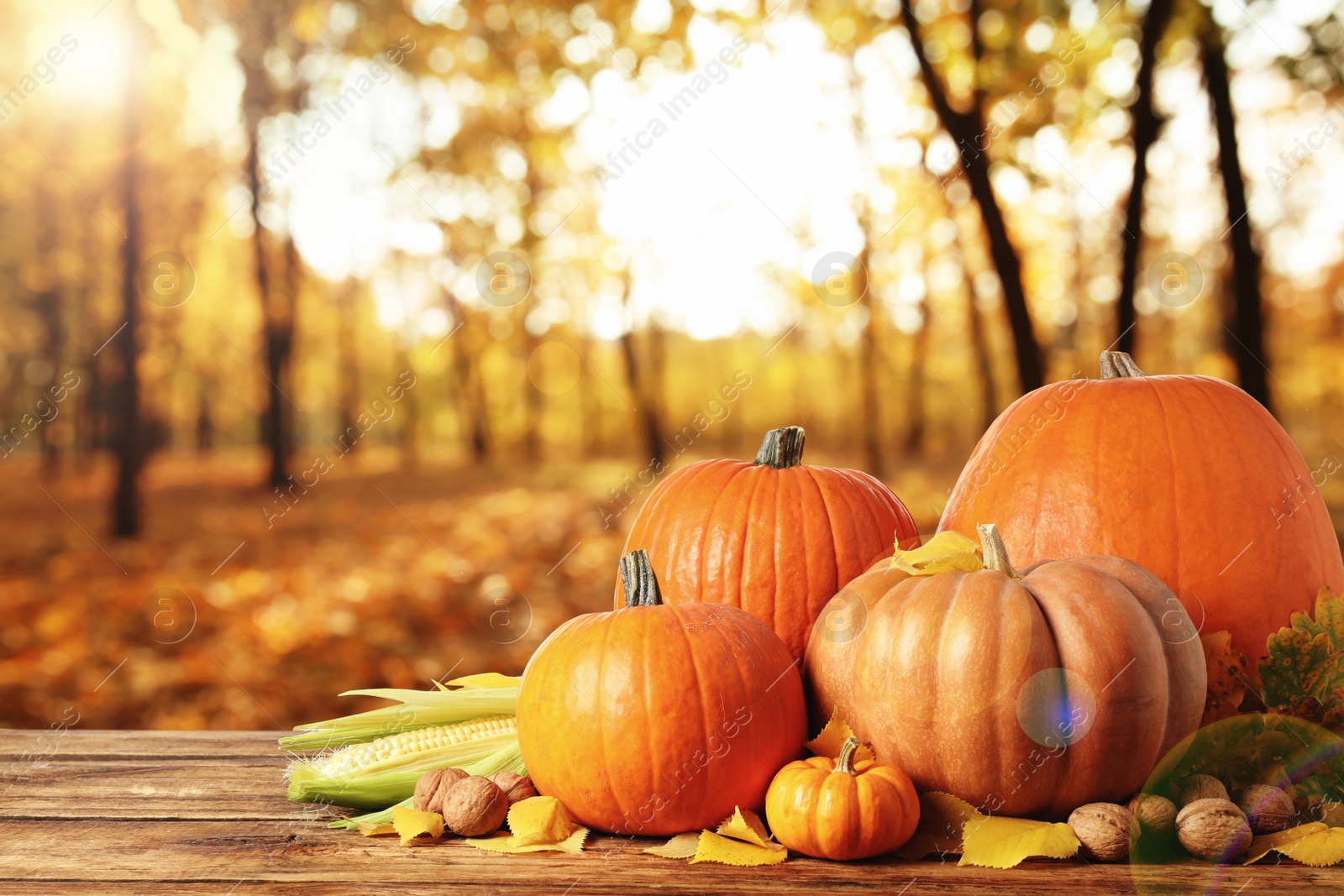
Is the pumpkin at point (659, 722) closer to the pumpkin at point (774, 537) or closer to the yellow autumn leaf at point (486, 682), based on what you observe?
the pumpkin at point (774, 537)

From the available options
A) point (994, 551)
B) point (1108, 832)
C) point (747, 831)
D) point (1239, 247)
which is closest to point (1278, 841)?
point (1108, 832)

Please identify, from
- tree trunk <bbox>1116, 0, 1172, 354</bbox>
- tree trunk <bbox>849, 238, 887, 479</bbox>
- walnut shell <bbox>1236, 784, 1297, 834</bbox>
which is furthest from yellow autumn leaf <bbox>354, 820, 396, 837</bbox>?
tree trunk <bbox>849, 238, 887, 479</bbox>

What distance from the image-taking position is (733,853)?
1610mm

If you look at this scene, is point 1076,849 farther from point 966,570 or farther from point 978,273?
point 978,273

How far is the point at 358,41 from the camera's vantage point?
709cm

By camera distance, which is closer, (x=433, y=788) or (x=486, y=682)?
(x=433, y=788)

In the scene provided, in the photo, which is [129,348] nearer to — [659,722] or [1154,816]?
[659,722]

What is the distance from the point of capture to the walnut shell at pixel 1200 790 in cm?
168

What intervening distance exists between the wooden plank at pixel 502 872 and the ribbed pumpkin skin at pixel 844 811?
3cm

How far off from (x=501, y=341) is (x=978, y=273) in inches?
275

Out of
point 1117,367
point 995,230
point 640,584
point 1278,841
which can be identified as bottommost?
point 1278,841

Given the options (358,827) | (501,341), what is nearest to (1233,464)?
(358,827)

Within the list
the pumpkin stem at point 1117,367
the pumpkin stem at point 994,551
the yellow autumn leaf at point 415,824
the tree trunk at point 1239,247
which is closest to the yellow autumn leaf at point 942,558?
the pumpkin stem at point 994,551

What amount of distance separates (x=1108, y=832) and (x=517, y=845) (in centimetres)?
96
